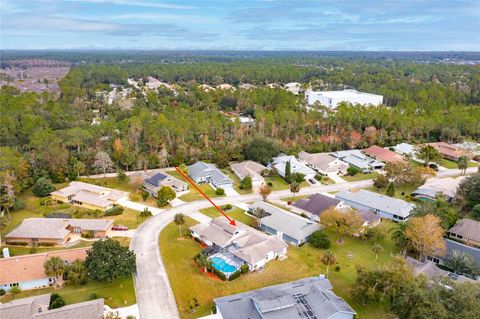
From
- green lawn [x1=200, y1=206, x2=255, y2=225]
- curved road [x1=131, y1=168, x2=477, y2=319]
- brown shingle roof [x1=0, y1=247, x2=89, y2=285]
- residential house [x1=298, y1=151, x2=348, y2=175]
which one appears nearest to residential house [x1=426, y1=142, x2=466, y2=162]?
residential house [x1=298, y1=151, x2=348, y2=175]

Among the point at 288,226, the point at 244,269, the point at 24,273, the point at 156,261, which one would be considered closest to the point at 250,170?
the point at 288,226

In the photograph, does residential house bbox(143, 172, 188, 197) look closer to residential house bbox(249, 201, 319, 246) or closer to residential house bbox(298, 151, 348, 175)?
residential house bbox(249, 201, 319, 246)

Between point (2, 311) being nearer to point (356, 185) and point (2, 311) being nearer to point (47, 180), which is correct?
point (47, 180)

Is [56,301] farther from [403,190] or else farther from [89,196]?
[403,190]

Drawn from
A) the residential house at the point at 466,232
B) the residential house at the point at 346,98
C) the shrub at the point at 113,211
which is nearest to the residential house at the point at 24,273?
the shrub at the point at 113,211

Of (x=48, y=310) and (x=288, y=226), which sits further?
(x=288, y=226)

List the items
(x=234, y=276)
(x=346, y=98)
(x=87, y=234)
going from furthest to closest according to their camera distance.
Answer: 1. (x=346, y=98)
2. (x=87, y=234)
3. (x=234, y=276)

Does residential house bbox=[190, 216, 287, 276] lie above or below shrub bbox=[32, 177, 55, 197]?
below
